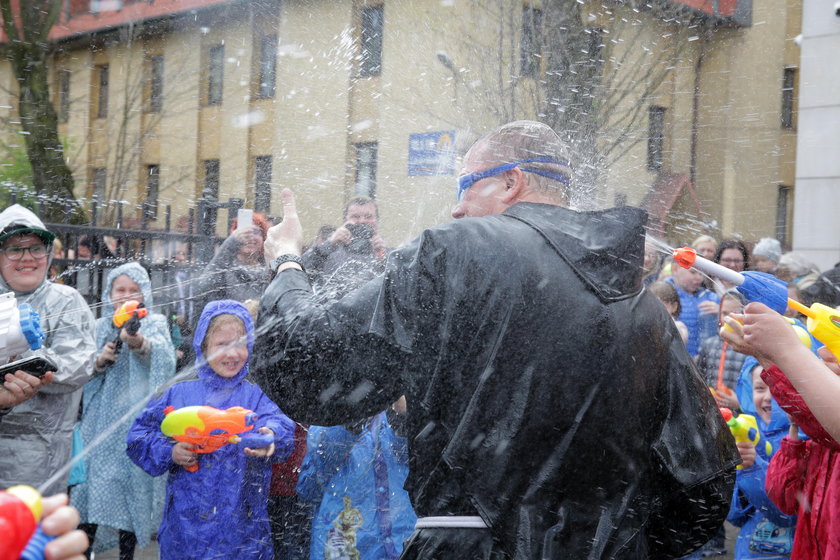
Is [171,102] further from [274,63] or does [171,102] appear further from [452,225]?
[452,225]

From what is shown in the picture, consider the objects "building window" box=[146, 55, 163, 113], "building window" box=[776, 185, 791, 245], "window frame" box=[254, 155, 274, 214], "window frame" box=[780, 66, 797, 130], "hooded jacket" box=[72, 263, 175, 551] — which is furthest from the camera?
"building window" box=[776, 185, 791, 245]

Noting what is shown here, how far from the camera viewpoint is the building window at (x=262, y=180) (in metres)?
7.09

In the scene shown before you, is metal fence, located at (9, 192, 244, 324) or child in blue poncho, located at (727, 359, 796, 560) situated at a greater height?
metal fence, located at (9, 192, 244, 324)

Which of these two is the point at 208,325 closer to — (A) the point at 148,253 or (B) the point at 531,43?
(A) the point at 148,253

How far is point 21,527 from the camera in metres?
0.96

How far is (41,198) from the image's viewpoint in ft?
23.9

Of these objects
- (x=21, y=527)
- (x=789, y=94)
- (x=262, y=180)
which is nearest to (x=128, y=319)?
(x=21, y=527)

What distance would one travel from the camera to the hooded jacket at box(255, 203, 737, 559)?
5.59 ft

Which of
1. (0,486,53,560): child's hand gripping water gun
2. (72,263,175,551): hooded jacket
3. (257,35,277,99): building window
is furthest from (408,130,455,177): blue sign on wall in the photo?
(0,486,53,560): child's hand gripping water gun

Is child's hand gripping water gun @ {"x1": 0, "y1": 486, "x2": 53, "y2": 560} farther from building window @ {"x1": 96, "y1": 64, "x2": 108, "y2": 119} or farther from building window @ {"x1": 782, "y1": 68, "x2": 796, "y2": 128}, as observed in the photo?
building window @ {"x1": 782, "y1": 68, "x2": 796, "y2": 128}

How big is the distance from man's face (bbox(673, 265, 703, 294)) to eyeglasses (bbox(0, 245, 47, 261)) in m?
4.02

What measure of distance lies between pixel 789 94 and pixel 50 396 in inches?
427

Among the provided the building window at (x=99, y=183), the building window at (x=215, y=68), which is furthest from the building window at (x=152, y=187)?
the building window at (x=215, y=68)

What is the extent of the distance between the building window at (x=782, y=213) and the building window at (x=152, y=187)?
324 inches
